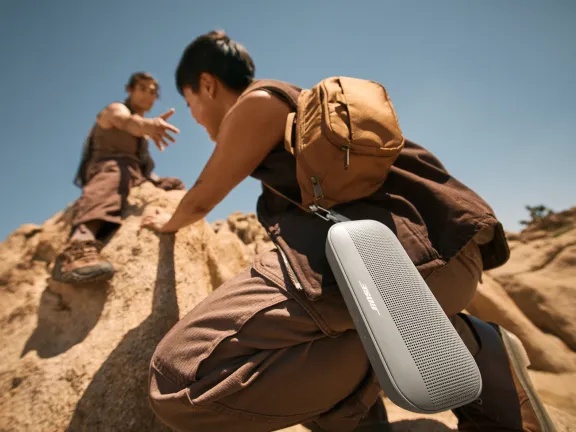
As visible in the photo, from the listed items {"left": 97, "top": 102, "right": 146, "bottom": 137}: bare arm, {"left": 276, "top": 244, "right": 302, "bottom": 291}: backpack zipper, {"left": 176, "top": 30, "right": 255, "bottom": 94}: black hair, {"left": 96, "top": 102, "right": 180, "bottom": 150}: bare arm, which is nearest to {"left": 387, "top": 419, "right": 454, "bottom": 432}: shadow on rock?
{"left": 276, "top": 244, "right": 302, "bottom": 291}: backpack zipper

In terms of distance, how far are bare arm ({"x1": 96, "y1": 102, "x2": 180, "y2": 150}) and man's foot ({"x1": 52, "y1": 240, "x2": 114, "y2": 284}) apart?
87 centimetres

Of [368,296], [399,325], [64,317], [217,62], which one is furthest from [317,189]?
[64,317]

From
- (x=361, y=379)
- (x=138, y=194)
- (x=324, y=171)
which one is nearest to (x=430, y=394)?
(x=361, y=379)

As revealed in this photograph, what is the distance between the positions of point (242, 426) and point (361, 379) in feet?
1.58

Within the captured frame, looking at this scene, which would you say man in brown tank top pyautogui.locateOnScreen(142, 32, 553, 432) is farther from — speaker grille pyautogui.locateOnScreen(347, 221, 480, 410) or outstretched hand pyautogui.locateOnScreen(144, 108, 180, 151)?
outstretched hand pyautogui.locateOnScreen(144, 108, 180, 151)

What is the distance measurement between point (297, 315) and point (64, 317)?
182cm

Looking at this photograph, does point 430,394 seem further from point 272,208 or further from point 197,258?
point 197,258

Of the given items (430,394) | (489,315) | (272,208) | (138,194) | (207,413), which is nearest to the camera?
(430,394)

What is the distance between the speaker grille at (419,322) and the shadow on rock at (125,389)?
141 centimetres

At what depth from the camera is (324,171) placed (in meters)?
1.25

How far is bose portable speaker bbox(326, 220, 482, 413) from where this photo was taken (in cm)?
85

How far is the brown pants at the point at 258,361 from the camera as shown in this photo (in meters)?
1.11

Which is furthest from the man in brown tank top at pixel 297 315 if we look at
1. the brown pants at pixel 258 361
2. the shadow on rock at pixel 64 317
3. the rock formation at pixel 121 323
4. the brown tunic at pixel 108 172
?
the brown tunic at pixel 108 172

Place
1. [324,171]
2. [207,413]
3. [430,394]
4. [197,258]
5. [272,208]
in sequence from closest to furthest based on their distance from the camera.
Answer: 1. [430,394]
2. [207,413]
3. [324,171]
4. [272,208]
5. [197,258]
